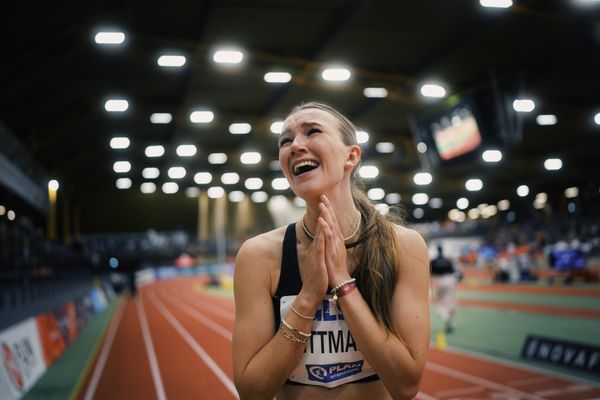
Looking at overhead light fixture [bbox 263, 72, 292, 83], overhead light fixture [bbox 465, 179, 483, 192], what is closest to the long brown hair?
overhead light fixture [bbox 263, 72, 292, 83]

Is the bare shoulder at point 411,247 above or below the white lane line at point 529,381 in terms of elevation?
above

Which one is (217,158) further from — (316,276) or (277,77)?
(316,276)

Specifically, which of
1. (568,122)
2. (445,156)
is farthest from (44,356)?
(568,122)

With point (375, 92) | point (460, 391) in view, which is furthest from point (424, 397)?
point (375, 92)

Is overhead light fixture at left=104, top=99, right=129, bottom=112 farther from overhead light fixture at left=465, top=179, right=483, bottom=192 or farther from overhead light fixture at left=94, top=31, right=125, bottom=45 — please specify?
overhead light fixture at left=465, top=179, right=483, bottom=192

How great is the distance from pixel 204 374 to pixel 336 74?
982 centimetres

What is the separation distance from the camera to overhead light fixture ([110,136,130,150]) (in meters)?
25.4

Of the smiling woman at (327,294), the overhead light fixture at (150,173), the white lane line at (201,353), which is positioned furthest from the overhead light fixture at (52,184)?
the smiling woman at (327,294)

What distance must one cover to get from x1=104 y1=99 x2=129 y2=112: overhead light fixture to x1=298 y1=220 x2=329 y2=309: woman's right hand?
60.4 ft

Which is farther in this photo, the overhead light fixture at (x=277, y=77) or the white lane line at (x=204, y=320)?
the overhead light fixture at (x=277, y=77)

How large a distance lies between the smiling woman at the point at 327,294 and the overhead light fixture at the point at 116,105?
1811 cm

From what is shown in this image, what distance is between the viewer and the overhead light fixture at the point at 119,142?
2536cm

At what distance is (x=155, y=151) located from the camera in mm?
28516

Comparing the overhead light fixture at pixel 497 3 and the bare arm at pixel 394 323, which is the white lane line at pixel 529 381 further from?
the overhead light fixture at pixel 497 3
